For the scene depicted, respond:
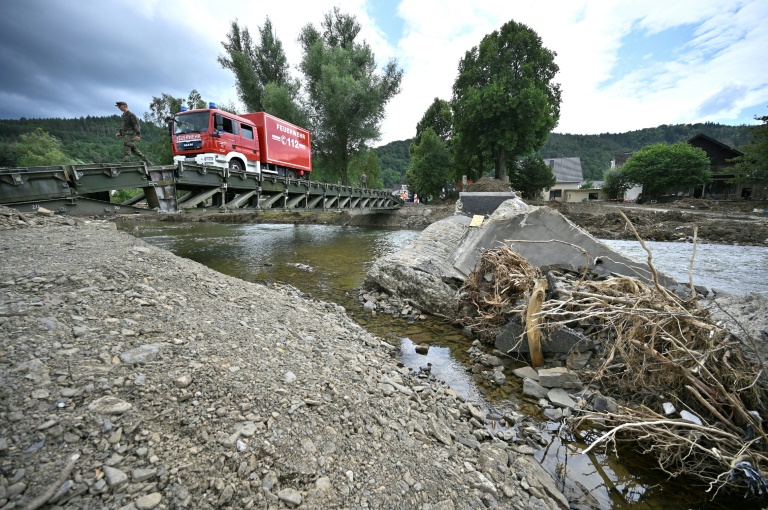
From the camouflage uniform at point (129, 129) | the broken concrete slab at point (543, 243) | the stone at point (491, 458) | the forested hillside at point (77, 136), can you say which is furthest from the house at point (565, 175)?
the forested hillside at point (77, 136)

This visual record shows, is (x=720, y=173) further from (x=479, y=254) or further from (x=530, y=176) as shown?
(x=479, y=254)

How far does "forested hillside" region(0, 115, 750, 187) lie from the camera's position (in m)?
72.7

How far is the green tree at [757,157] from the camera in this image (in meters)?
22.7

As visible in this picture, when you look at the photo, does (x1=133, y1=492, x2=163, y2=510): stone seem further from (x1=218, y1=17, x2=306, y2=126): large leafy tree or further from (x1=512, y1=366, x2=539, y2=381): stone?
(x1=218, y1=17, x2=306, y2=126): large leafy tree

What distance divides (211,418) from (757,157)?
37.1 metres

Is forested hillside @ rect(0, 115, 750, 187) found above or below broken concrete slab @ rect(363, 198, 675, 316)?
above

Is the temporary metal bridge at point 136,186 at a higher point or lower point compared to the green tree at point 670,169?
lower

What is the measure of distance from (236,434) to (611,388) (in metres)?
3.82

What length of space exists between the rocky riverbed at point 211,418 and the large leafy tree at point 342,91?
26.0m

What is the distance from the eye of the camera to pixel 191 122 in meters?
11.6

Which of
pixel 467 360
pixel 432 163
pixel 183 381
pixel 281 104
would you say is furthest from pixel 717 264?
pixel 281 104

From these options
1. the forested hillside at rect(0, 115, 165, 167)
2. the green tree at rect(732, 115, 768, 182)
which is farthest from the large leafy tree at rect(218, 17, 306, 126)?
the forested hillside at rect(0, 115, 165, 167)

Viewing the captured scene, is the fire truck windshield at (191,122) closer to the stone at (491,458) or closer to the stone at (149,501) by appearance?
the stone at (149,501)

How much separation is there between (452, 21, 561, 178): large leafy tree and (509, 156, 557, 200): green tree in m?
4.48
